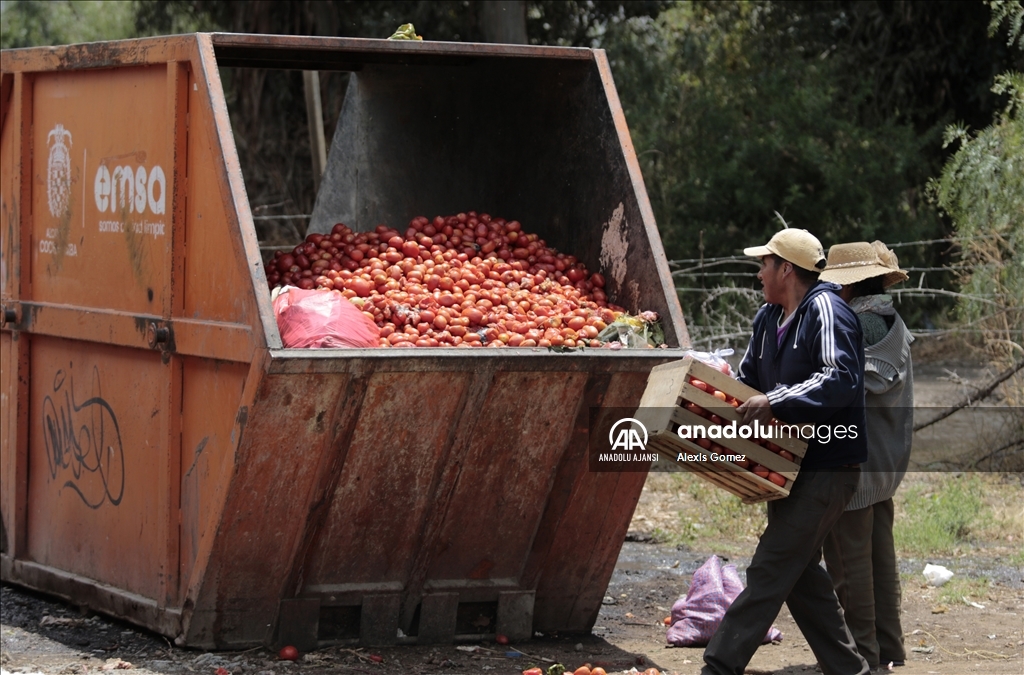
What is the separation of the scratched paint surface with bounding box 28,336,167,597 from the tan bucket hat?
2.72 m

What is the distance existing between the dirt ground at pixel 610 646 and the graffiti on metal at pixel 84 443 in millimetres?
592

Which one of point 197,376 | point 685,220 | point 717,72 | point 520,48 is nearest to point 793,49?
point 717,72

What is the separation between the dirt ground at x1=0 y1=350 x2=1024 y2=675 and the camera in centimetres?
489

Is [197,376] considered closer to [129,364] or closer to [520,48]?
[129,364]

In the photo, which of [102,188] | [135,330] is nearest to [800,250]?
[135,330]

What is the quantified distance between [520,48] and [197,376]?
1.88 meters

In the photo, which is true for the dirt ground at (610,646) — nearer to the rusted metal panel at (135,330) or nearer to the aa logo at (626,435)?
the aa logo at (626,435)

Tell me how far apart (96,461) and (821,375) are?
3.16 m

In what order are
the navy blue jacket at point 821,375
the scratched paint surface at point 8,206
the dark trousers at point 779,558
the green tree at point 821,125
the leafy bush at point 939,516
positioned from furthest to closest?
1. the green tree at point 821,125
2. the leafy bush at point 939,516
3. the scratched paint surface at point 8,206
4. the dark trousers at point 779,558
5. the navy blue jacket at point 821,375

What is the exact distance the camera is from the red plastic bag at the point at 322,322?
174 inches

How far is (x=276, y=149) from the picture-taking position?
1625cm

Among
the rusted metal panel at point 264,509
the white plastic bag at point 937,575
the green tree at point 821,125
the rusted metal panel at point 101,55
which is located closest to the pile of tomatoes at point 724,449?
the rusted metal panel at point 264,509

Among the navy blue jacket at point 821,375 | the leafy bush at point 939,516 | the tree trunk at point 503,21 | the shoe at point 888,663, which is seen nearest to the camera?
the navy blue jacket at point 821,375

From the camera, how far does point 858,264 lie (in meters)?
5.12
